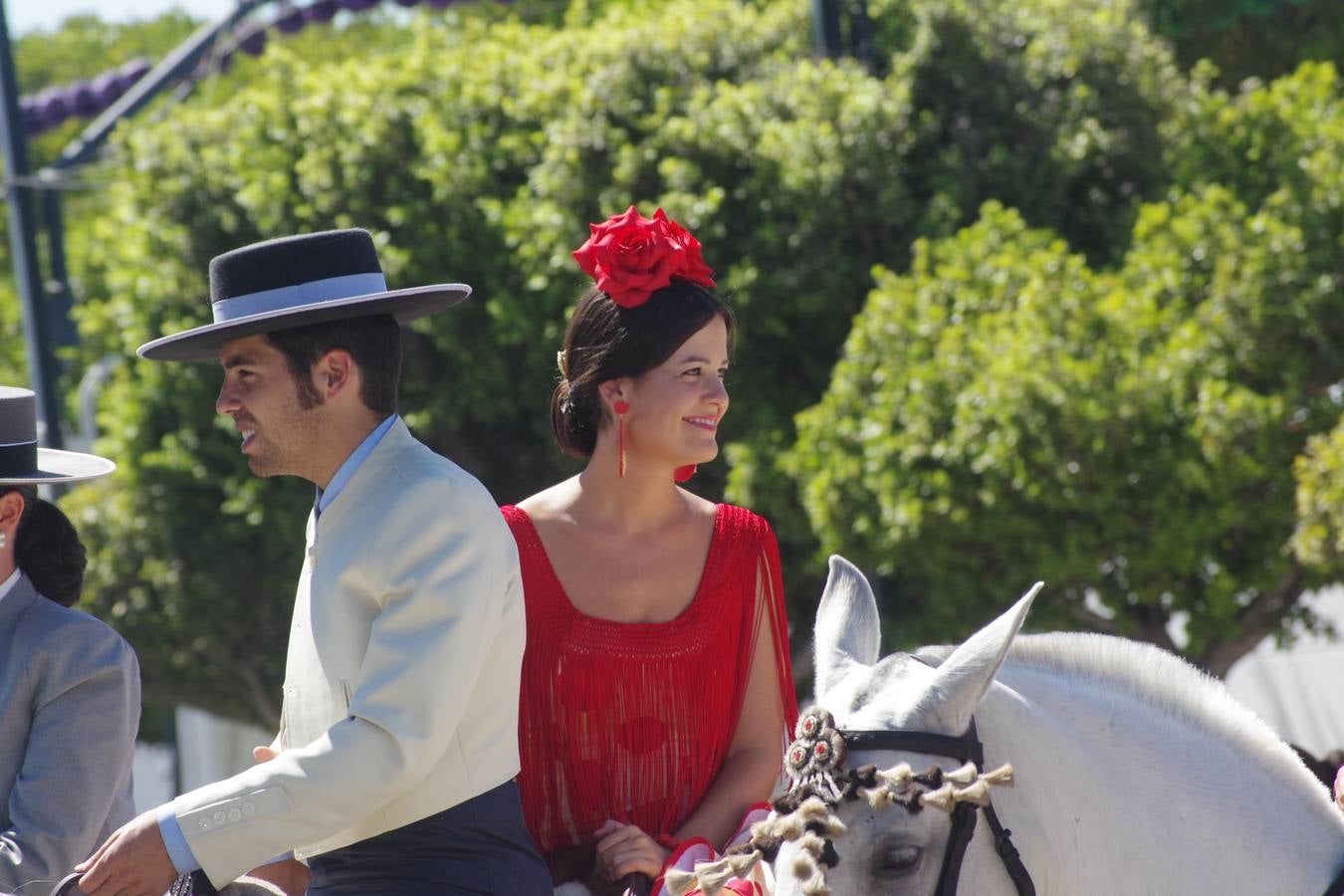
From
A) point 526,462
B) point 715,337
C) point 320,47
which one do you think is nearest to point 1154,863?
point 715,337

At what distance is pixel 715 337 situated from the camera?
3.61 metres

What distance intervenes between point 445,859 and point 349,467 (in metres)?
0.66

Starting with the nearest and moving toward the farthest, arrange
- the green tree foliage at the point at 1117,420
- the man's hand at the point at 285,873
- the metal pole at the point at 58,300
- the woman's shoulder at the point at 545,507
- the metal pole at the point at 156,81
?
the man's hand at the point at 285,873, the woman's shoulder at the point at 545,507, the green tree foliage at the point at 1117,420, the metal pole at the point at 156,81, the metal pole at the point at 58,300

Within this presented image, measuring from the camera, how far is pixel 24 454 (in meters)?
3.72

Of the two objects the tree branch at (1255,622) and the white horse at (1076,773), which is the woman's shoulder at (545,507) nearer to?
the white horse at (1076,773)

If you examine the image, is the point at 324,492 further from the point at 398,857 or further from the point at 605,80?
the point at 605,80

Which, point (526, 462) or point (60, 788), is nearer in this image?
point (60, 788)

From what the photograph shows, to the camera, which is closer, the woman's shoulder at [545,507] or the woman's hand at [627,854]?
the woman's hand at [627,854]

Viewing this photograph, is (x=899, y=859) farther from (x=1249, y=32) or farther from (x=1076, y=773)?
(x=1249, y=32)

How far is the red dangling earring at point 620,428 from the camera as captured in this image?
11.9 ft

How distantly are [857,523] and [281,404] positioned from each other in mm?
6380

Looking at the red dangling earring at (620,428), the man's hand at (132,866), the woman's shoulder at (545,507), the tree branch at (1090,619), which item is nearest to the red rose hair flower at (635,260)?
the red dangling earring at (620,428)

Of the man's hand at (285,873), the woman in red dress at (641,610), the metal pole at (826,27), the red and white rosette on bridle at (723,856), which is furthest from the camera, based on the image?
the metal pole at (826,27)

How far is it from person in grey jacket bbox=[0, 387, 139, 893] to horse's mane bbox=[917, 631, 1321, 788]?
5.87 ft
